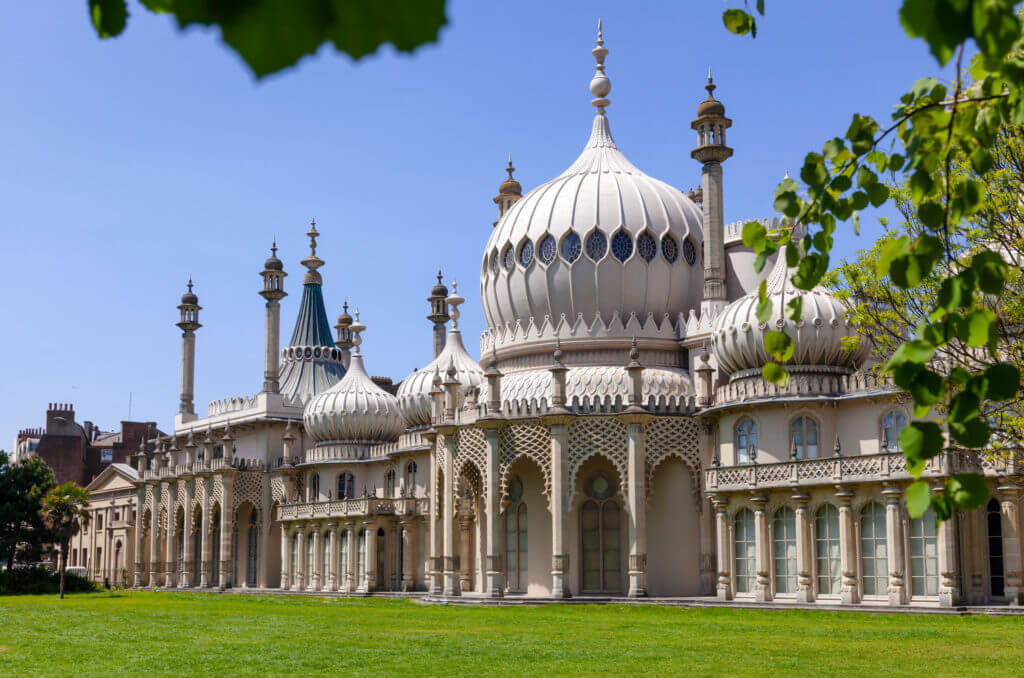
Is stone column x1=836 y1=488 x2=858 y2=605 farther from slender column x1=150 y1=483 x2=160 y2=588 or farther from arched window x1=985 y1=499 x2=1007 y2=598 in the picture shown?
slender column x1=150 y1=483 x2=160 y2=588

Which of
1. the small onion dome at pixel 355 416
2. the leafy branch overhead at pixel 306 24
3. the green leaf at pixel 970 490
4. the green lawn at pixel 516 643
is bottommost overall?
the green lawn at pixel 516 643

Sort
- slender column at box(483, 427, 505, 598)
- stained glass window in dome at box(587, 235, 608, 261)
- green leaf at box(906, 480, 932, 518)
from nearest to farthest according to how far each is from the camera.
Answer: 1. green leaf at box(906, 480, 932, 518)
2. slender column at box(483, 427, 505, 598)
3. stained glass window in dome at box(587, 235, 608, 261)

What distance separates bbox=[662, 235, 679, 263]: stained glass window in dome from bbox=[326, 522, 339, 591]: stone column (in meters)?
18.1

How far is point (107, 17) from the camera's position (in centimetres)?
285

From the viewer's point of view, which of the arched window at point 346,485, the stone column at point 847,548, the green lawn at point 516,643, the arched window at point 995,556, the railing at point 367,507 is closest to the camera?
the green lawn at point 516,643

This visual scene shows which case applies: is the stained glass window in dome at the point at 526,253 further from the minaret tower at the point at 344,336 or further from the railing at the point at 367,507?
the minaret tower at the point at 344,336

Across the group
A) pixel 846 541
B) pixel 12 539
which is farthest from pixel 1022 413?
pixel 12 539

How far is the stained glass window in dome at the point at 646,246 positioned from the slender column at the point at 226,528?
2367 cm

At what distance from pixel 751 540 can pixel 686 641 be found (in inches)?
507

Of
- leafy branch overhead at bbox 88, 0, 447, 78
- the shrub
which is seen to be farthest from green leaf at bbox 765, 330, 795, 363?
the shrub

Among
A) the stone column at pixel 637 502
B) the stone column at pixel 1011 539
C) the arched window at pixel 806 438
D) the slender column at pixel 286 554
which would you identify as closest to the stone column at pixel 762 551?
the arched window at pixel 806 438

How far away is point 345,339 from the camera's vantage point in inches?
2640

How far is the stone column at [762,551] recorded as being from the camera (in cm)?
3247

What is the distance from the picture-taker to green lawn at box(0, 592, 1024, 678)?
1736 centimetres
